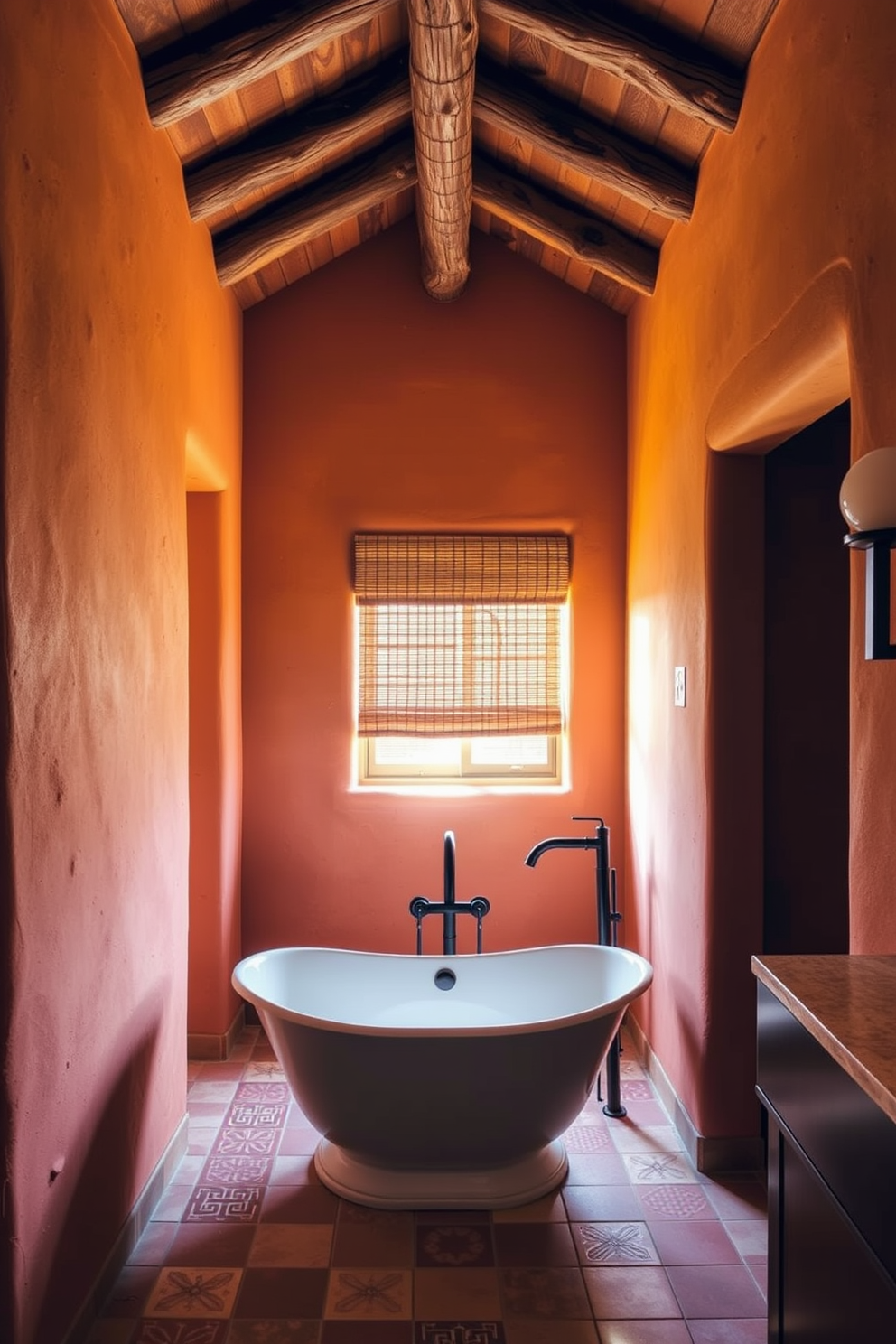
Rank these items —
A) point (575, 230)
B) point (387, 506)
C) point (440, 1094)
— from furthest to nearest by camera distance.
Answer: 1. point (387, 506)
2. point (575, 230)
3. point (440, 1094)

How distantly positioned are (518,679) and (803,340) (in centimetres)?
205

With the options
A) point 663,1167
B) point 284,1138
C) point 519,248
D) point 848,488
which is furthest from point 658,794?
point 519,248

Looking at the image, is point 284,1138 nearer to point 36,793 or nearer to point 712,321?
point 36,793

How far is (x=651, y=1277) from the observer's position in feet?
7.04

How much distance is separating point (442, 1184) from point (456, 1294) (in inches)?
14.6

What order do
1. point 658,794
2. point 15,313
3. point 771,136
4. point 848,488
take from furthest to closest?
point 658,794 < point 771,136 < point 15,313 < point 848,488

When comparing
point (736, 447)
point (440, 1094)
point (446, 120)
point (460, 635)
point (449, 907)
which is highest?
point (446, 120)

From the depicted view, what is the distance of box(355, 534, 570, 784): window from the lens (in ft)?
12.1

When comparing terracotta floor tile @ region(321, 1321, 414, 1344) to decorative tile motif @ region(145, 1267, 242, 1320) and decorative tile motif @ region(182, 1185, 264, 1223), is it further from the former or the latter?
decorative tile motif @ region(182, 1185, 264, 1223)

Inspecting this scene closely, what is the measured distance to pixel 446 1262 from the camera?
7.29 ft

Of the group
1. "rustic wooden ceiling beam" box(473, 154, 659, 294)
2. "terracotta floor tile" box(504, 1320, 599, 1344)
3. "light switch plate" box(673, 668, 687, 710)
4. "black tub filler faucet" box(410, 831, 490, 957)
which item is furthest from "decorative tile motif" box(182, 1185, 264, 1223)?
"rustic wooden ceiling beam" box(473, 154, 659, 294)

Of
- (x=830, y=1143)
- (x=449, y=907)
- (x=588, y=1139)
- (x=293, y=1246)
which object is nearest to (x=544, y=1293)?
(x=293, y=1246)

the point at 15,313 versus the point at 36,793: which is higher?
the point at 15,313

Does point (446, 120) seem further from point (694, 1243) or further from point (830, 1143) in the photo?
point (694, 1243)
